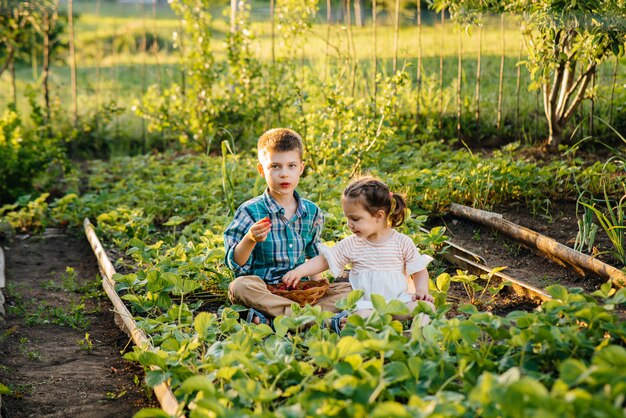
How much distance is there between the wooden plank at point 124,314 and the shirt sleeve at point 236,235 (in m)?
0.57

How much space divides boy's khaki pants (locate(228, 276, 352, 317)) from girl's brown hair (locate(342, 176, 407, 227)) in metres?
0.53

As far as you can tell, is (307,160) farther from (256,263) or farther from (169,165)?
(256,263)

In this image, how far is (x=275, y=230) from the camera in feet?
13.3

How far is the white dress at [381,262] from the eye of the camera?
3.76 metres

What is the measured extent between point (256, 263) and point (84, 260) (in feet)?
7.17

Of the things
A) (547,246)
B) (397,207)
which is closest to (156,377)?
(397,207)

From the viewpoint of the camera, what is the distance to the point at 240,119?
822cm

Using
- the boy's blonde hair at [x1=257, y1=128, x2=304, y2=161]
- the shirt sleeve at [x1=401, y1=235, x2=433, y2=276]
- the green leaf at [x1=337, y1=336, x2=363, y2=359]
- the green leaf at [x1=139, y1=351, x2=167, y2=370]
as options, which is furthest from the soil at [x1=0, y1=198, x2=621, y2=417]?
the boy's blonde hair at [x1=257, y1=128, x2=304, y2=161]

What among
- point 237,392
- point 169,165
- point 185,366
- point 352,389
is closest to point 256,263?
point 185,366

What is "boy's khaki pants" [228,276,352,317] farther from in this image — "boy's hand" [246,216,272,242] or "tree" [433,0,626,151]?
"tree" [433,0,626,151]

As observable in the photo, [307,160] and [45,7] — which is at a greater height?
[45,7]


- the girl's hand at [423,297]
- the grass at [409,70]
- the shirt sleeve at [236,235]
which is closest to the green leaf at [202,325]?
the shirt sleeve at [236,235]

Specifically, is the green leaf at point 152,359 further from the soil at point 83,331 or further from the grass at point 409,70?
the grass at point 409,70

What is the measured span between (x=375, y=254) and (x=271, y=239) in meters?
0.58
